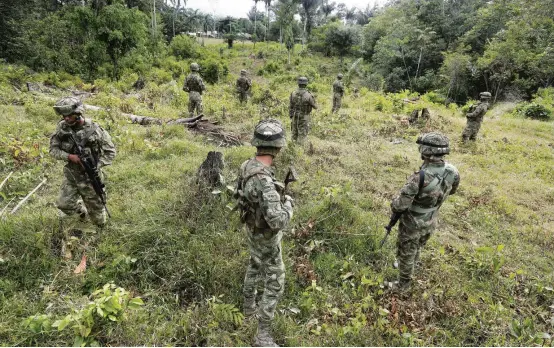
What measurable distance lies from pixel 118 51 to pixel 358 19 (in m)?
49.6

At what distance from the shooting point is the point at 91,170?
395 cm

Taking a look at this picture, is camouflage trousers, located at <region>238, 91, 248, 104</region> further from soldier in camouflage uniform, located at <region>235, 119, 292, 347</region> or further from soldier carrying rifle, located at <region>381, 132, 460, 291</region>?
soldier in camouflage uniform, located at <region>235, 119, 292, 347</region>

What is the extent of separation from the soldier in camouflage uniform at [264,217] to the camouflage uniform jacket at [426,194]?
4.24ft

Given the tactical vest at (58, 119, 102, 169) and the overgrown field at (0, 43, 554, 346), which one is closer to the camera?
the overgrown field at (0, 43, 554, 346)

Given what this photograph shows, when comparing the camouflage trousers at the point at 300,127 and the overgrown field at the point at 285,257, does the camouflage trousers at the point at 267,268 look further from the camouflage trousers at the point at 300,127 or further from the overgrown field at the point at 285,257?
the camouflage trousers at the point at 300,127

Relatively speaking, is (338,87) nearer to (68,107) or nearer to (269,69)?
(68,107)

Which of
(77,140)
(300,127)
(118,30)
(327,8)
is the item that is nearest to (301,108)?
(300,127)

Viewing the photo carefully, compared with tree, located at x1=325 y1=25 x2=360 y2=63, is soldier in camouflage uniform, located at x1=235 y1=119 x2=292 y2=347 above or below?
below

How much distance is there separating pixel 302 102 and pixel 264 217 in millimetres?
5940

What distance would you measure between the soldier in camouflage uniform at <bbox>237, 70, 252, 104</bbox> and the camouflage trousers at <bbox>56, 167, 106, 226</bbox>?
30.7 ft

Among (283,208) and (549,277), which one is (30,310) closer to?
(283,208)

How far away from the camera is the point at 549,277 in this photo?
14.2 feet

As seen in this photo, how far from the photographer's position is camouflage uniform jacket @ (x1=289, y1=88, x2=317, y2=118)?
27.0 feet

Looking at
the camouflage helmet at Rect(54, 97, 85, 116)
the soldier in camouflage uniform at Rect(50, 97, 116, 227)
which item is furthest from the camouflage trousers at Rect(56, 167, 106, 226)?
the camouflage helmet at Rect(54, 97, 85, 116)
